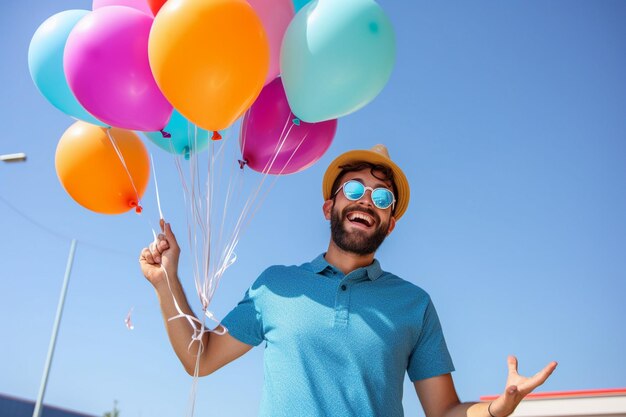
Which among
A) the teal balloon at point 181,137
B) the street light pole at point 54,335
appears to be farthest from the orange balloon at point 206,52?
the street light pole at point 54,335

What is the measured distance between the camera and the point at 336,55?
239cm

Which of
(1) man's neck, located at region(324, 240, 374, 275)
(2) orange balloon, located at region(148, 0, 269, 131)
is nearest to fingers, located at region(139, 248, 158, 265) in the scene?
(2) orange balloon, located at region(148, 0, 269, 131)

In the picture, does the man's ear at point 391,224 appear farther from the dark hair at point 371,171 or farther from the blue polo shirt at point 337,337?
the blue polo shirt at point 337,337

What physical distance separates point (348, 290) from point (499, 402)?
0.71m

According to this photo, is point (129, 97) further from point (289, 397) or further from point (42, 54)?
point (289, 397)

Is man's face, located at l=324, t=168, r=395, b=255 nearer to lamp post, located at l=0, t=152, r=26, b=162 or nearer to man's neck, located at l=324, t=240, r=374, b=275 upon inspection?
man's neck, located at l=324, t=240, r=374, b=275

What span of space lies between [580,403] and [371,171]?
627 cm

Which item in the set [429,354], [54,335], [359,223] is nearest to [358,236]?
[359,223]

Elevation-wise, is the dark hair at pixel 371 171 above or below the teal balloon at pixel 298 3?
below

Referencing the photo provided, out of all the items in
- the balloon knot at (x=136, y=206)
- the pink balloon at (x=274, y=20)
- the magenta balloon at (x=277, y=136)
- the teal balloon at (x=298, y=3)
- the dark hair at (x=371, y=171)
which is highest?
the teal balloon at (x=298, y=3)

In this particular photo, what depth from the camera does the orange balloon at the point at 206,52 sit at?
7.19 feet

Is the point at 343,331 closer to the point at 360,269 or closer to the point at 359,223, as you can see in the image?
the point at 360,269

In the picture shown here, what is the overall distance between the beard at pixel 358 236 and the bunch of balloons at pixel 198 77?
0.52 meters

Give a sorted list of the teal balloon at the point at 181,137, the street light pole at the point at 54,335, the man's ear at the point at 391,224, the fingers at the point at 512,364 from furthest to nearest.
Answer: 1. the street light pole at the point at 54,335
2. the teal balloon at the point at 181,137
3. the man's ear at the point at 391,224
4. the fingers at the point at 512,364
